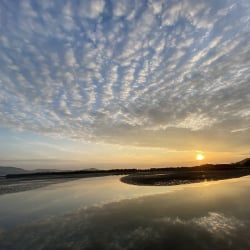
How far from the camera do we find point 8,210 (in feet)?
66.8

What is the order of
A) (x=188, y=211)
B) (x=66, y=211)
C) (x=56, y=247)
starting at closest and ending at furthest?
(x=56, y=247) → (x=188, y=211) → (x=66, y=211)

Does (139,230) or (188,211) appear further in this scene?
(188,211)

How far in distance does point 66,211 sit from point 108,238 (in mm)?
8427

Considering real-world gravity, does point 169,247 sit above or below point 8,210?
below

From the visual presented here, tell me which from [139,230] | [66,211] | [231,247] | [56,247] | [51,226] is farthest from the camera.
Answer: [66,211]

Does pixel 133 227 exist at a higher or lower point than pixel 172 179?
lower

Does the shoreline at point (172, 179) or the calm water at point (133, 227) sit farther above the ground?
the shoreline at point (172, 179)

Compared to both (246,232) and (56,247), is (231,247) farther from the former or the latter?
(56,247)

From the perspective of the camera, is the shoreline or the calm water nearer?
the calm water

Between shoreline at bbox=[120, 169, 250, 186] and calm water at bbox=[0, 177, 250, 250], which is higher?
shoreline at bbox=[120, 169, 250, 186]

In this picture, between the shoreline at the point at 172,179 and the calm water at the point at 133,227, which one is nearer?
the calm water at the point at 133,227

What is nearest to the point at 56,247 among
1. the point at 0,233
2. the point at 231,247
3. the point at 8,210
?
the point at 0,233

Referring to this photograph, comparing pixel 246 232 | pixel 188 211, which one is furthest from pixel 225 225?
pixel 188 211

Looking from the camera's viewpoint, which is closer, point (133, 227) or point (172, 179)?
Result: point (133, 227)
